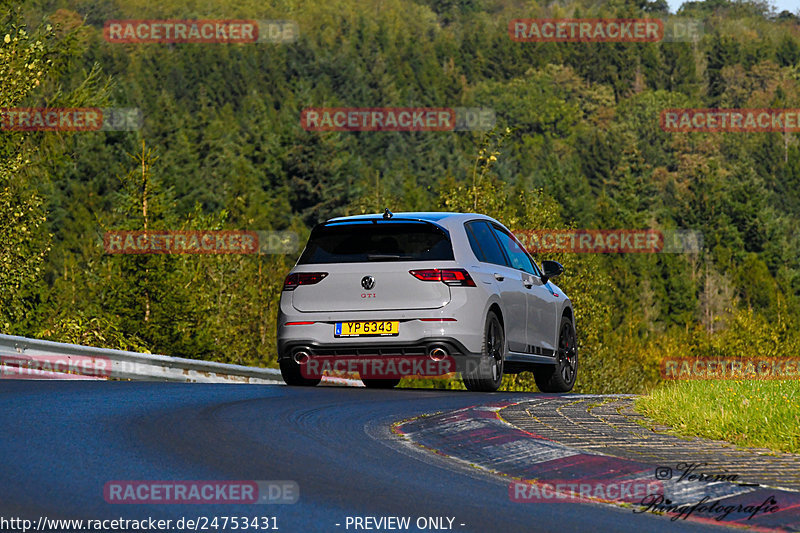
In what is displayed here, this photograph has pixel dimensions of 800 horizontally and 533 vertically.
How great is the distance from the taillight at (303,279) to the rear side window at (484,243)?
1.63 m

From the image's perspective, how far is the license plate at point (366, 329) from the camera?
12.9 metres

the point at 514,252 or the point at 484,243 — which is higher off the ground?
the point at 484,243

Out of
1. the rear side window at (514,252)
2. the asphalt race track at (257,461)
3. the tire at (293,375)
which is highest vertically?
the rear side window at (514,252)

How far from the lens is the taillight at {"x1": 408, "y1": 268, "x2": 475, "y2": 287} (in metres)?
13.0

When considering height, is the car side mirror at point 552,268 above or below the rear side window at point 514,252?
below

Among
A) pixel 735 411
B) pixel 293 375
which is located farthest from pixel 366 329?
pixel 735 411

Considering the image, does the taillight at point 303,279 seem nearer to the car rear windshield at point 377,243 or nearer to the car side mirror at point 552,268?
the car rear windshield at point 377,243

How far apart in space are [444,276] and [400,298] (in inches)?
19.3

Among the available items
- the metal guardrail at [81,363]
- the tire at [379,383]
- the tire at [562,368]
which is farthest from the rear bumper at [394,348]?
the metal guardrail at [81,363]

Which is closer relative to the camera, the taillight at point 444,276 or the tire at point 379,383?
the taillight at point 444,276

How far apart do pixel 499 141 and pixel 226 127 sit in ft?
344

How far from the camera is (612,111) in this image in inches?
7864

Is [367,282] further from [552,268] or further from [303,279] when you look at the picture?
[552,268]

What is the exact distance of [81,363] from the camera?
1467 centimetres
